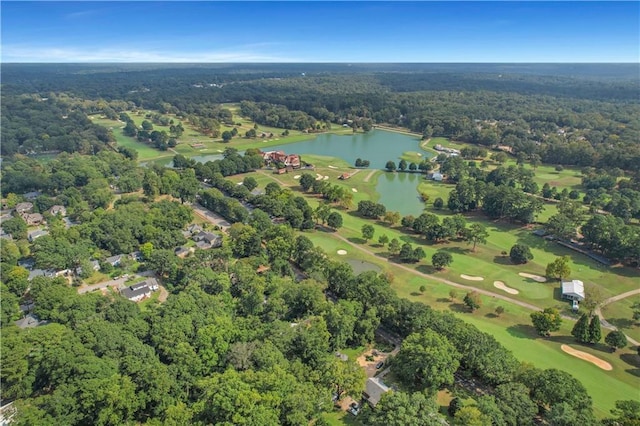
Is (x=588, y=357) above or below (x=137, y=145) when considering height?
below

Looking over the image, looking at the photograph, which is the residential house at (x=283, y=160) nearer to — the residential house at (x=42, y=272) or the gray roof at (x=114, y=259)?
the gray roof at (x=114, y=259)

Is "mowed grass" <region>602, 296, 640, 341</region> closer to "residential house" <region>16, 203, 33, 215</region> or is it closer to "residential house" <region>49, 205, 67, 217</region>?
"residential house" <region>49, 205, 67, 217</region>

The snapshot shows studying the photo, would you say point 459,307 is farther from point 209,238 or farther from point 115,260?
point 115,260

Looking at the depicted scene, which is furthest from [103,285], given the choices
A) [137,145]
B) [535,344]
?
[137,145]

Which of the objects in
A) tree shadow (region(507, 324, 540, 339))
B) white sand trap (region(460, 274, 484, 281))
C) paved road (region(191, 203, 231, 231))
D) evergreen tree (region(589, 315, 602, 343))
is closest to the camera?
evergreen tree (region(589, 315, 602, 343))

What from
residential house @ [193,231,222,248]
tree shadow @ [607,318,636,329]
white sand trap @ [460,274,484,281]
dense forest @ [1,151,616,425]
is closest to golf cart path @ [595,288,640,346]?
tree shadow @ [607,318,636,329]

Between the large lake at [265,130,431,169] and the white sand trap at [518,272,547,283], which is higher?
the large lake at [265,130,431,169]

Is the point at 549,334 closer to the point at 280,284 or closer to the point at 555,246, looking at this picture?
the point at 555,246
